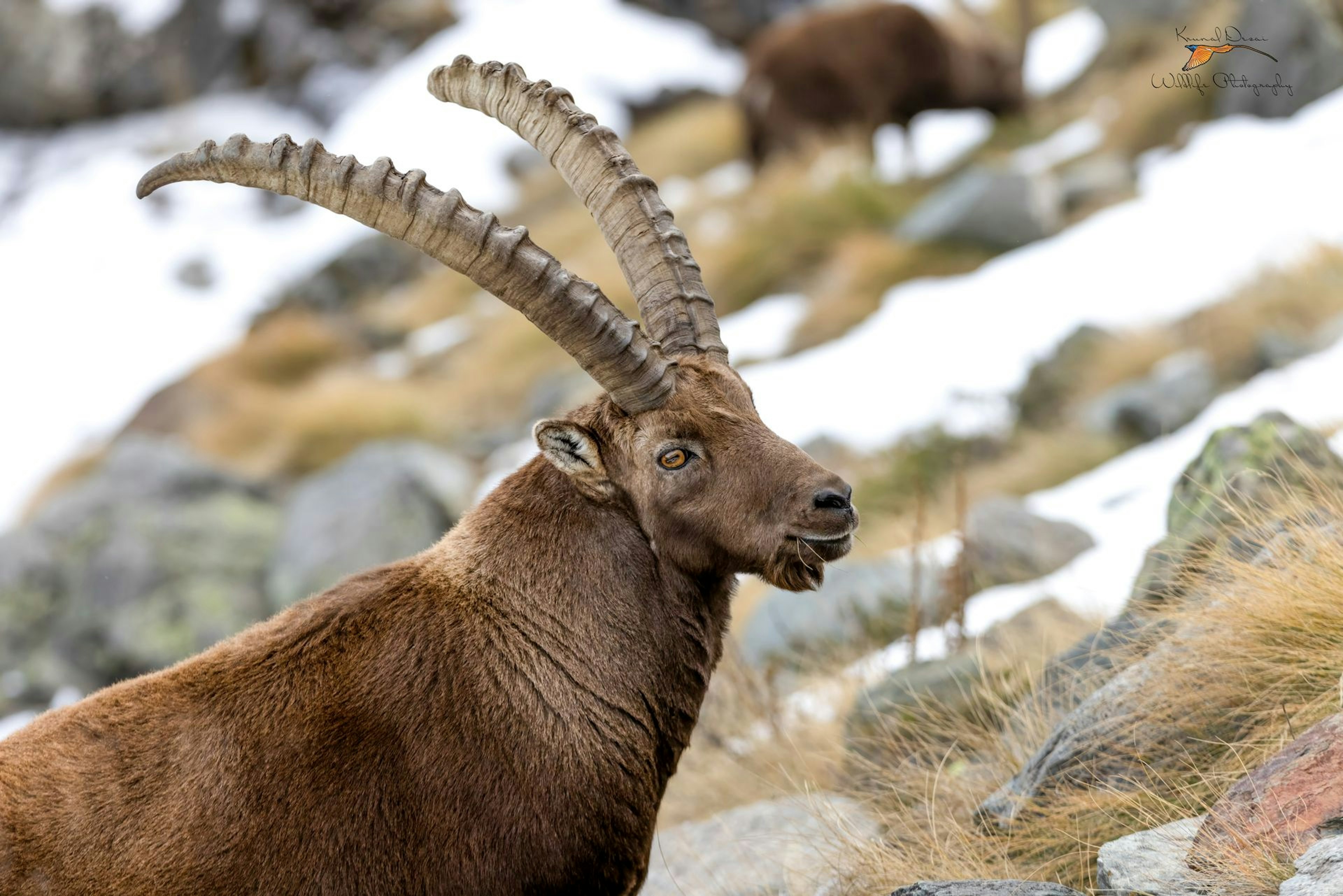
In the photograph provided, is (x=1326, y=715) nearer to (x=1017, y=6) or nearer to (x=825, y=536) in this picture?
(x=825, y=536)

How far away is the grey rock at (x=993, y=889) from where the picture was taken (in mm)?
3582

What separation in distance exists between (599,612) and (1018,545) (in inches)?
188

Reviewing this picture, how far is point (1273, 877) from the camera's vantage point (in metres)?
3.44

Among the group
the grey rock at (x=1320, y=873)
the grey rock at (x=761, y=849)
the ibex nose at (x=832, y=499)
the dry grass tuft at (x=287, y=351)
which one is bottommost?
the grey rock at (x=761, y=849)

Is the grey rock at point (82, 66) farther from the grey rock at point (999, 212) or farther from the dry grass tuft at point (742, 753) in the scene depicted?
the dry grass tuft at point (742, 753)

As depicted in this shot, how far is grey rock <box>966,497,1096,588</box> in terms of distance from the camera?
27.1 feet

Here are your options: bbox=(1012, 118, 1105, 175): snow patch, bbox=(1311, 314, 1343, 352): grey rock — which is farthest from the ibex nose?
bbox=(1012, 118, 1105, 175): snow patch

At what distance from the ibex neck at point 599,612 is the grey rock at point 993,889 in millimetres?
967

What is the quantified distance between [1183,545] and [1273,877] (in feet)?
7.29

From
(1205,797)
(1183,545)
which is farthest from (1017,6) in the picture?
(1205,797)

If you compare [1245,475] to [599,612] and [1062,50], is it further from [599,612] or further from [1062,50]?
[1062,50]

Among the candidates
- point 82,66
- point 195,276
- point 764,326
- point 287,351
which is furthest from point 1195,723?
point 82,66

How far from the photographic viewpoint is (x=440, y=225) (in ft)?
13.4

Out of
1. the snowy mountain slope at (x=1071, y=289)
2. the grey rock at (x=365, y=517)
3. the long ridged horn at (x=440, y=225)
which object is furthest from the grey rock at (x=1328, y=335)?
the grey rock at (x=365, y=517)
